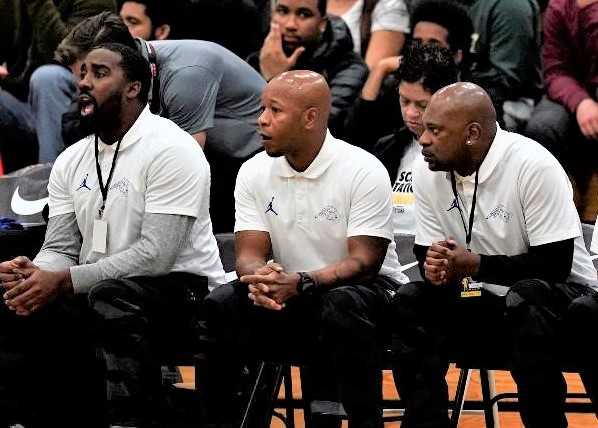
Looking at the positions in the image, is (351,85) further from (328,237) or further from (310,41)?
(328,237)

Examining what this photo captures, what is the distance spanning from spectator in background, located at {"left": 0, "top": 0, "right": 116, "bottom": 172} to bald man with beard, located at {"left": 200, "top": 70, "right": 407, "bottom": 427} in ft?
7.39

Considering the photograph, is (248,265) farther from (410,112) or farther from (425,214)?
(410,112)

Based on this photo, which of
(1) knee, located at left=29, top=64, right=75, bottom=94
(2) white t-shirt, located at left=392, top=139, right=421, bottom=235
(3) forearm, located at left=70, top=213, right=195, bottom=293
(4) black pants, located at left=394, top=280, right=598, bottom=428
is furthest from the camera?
(1) knee, located at left=29, top=64, right=75, bottom=94

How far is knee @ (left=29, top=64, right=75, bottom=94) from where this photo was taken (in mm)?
6305

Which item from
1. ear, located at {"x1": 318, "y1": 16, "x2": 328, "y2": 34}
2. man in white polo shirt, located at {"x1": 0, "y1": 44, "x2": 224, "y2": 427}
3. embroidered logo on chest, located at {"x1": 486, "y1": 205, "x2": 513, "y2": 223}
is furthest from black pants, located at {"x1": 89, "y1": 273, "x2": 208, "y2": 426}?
ear, located at {"x1": 318, "y1": 16, "x2": 328, "y2": 34}

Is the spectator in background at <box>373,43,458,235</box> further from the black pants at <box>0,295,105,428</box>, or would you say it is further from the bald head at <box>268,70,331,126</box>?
the black pants at <box>0,295,105,428</box>

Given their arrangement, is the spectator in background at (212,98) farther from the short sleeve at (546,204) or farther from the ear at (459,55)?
the short sleeve at (546,204)

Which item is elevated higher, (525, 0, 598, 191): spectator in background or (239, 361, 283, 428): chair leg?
(525, 0, 598, 191): spectator in background

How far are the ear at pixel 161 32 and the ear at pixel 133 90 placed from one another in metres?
1.56

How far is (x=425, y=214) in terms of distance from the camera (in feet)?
13.7

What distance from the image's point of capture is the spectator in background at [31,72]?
632 cm

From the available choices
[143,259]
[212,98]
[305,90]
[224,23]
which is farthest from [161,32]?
[143,259]

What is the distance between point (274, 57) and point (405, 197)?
1260 mm

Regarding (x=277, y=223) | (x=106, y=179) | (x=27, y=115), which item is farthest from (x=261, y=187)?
(x=27, y=115)
